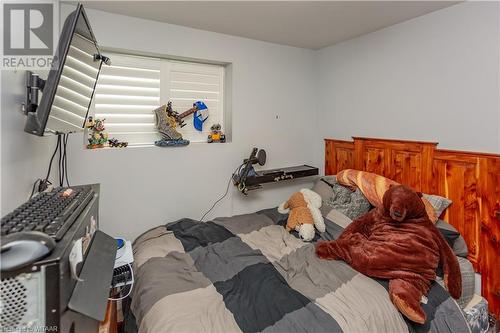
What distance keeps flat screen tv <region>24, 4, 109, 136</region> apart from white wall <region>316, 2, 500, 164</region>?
2416mm

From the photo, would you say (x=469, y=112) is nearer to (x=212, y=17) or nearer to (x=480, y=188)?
(x=480, y=188)

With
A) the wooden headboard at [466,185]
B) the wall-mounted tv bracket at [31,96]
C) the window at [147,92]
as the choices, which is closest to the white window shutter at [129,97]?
the window at [147,92]

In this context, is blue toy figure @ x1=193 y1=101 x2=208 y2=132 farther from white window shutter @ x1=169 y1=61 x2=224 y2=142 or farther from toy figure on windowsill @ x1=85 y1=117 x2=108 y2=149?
toy figure on windowsill @ x1=85 y1=117 x2=108 y2=149

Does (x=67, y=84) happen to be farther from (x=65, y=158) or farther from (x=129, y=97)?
(x=129, y=97)

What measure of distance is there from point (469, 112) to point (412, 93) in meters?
0.48

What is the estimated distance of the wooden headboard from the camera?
6.35 feet

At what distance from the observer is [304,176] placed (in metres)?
3.16

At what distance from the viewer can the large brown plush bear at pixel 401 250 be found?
1.60 m

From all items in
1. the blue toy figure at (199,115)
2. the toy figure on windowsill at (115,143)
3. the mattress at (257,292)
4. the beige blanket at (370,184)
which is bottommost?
the mattress at (257,292)

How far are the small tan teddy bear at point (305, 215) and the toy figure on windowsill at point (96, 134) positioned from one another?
177 cm

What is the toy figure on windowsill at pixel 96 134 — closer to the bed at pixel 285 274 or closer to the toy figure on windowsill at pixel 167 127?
the toy figure on windowsill at pixel 167 127

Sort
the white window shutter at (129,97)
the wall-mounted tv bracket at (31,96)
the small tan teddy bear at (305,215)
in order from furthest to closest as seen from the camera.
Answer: the white window shutter at (129,97) → the small tan teddy bear at (305,215) → the wall-mounted tv bracket at (31,96)

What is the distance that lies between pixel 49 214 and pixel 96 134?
1663mm

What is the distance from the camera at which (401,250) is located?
171 centimetres
